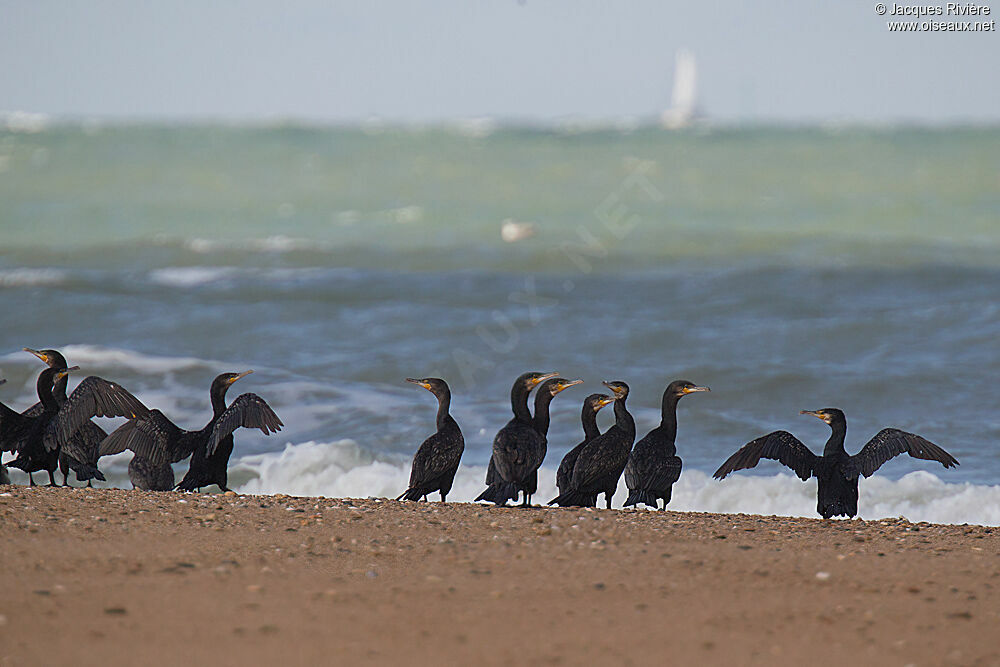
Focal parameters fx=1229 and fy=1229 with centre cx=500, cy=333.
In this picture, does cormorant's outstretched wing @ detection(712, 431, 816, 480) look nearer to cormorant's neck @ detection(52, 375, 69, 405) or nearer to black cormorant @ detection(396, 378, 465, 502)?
black cormorant @ detection(396, 378, 465, 502)

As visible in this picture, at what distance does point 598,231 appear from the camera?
2350 centimetres

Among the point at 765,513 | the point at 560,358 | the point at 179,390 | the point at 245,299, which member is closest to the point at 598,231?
the point at 245,299

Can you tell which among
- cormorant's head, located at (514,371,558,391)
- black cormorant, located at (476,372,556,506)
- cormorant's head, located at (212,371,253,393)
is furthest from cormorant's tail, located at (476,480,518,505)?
cormorant's head, located at (212,371,253,393)

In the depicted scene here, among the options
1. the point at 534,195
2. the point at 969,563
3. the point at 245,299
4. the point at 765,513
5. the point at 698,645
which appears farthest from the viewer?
the point at 534,195

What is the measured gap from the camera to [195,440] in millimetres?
7344

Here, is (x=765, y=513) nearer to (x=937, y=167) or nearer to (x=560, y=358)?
(x=560, y=358)

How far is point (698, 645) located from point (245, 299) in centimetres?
1327

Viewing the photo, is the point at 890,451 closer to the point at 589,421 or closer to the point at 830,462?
the point at 830,462

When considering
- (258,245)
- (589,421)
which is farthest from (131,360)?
(258,245)

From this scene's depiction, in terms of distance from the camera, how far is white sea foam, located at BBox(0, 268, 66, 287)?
17.5 metres

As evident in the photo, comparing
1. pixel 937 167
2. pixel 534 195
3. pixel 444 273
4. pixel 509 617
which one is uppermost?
pixel 937 167

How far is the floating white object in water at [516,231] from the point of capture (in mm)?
22438

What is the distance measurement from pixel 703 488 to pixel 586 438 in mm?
1427

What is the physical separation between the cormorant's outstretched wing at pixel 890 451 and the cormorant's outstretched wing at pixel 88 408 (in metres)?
4.22
